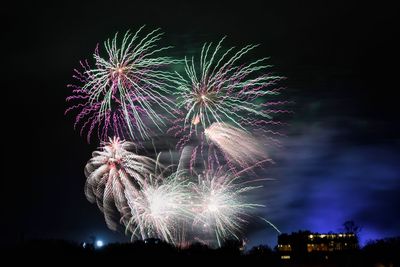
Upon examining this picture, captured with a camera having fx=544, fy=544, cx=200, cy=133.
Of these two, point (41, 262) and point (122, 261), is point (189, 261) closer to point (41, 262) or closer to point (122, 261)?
point (122, 261)

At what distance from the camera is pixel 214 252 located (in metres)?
59.8

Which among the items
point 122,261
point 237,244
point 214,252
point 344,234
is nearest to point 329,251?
point 344,234

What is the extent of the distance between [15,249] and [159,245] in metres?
15.4

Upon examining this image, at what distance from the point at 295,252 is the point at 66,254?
230ft

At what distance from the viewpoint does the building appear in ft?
357

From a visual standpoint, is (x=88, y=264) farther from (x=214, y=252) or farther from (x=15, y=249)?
(x=214, y=252)

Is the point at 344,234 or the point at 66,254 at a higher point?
the point at 344,234

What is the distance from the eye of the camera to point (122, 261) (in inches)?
1903

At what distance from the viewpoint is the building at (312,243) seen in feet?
357

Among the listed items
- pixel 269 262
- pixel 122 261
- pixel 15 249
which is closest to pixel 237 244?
pixel 269 262

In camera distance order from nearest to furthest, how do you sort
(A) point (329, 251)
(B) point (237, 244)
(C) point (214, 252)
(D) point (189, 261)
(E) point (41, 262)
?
1. (E) point (41, 262)
2. (D) point (189, 261)
3. (C) point (214, 252)
4. (B) point (237, 244)
5. (A) point (329, 251)

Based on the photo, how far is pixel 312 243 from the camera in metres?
112

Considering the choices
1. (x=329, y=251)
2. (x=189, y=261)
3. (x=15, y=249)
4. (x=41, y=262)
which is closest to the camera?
(x=41, y=262)

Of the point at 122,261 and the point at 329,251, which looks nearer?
the point at 122,261
